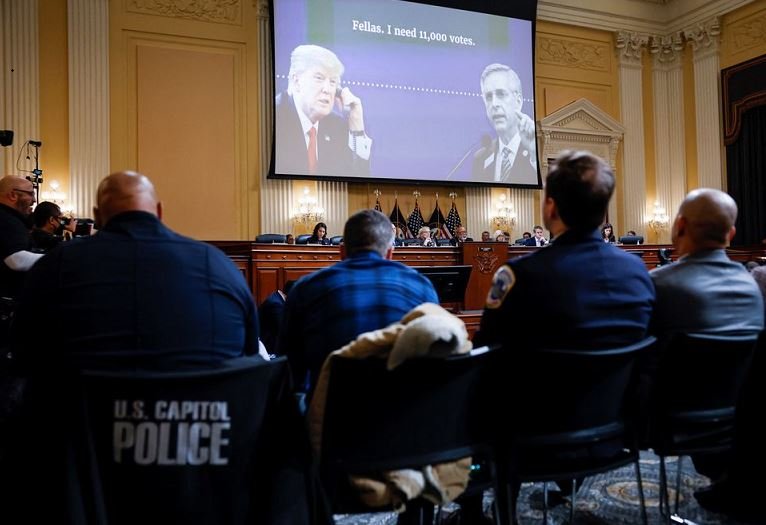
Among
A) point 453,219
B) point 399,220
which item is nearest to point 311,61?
point 399,220

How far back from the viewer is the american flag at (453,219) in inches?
416

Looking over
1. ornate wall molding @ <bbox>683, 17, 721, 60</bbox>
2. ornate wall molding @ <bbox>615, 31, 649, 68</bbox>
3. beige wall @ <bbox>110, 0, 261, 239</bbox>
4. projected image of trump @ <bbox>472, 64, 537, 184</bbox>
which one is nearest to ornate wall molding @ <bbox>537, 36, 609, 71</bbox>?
ornate wall molding @ <bbox>615, 31, 649, 68</bbox>

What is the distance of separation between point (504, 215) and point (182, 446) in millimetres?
10123

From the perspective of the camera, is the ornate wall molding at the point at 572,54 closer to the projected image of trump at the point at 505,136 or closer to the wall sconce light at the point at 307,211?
the projected image of trump at the point at 505,136

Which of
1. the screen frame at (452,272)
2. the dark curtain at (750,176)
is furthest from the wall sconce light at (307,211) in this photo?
the dark curtain at (750,176)

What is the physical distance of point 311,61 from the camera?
9500 millimetres

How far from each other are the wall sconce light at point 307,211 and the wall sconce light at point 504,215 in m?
3.22

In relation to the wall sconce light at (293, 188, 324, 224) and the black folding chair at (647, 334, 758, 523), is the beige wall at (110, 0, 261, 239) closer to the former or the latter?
the wall sconce light at (293, 188, 324, 224)

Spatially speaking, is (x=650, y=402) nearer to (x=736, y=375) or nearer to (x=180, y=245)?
(x=736, y=375)

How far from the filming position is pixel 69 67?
8688mm

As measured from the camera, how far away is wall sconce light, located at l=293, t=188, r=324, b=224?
9.69 m

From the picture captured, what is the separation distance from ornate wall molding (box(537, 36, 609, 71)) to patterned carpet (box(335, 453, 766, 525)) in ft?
34.2

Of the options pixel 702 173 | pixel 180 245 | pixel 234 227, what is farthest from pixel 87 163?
pixel 702 173

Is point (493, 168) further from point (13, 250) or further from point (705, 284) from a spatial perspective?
point (705, 284)
